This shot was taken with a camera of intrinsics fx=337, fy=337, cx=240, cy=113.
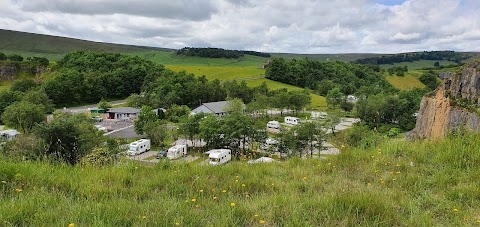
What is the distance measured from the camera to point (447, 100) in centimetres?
1614

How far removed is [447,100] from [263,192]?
1522 cm

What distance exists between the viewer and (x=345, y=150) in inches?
256

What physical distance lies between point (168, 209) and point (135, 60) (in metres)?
101

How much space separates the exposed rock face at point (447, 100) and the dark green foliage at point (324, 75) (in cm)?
7779

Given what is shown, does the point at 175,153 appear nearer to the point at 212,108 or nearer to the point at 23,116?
the point at 23,116

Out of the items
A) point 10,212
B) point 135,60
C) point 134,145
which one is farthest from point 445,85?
point 135,60

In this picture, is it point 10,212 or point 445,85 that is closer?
point 10,212

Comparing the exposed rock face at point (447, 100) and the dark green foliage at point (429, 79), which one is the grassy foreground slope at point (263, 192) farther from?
the dark green foliage at point (429, 79)

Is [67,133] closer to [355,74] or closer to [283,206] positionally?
[283,206]

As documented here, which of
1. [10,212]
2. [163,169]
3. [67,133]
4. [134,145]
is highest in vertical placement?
[10,212]

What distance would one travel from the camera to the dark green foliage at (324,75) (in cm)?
10060

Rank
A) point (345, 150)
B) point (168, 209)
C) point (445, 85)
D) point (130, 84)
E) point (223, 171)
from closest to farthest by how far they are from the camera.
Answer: point (168, 209)
point (223, 171)
point (345, 150)
point (445, 85)
point (130, 84)

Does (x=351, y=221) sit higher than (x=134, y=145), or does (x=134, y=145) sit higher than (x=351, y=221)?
(x=351, y=221)

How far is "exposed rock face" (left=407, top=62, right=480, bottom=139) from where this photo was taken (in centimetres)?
1532
